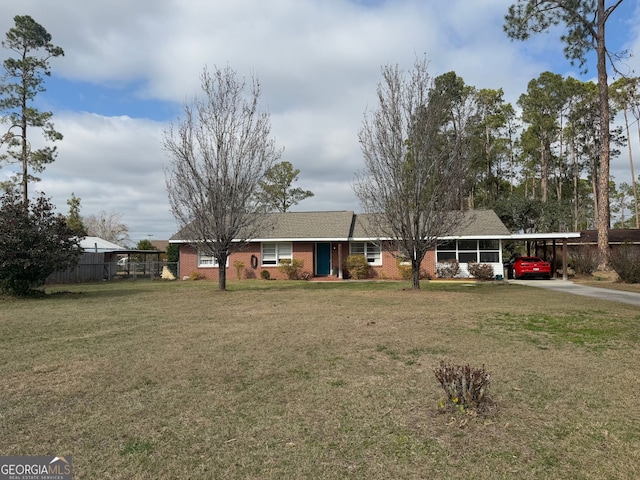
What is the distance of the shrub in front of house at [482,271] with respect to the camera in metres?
22.5

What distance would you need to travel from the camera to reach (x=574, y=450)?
3.36 metres

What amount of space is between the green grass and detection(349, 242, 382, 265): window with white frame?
15517 mm

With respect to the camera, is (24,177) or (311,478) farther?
(24,177)

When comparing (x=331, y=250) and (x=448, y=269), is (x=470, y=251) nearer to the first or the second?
(x=448, y=269)

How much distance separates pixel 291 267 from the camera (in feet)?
80.9

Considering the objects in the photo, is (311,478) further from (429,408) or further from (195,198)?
(195,198)

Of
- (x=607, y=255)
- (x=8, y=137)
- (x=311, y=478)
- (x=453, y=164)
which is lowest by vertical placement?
(x=311, y=478)

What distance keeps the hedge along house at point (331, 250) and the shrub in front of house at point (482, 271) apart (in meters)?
0.77

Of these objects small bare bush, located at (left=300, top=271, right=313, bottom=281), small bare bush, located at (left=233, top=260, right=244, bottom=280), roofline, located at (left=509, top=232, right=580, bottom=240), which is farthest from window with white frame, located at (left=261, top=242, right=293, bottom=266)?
roofline, located at (left=509, top=232, right=580, bottom=240)

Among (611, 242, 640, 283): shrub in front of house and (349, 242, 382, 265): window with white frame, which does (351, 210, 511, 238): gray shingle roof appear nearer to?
(349, 242, 382, 265): window with white frame

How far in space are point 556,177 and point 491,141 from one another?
8.03 meters

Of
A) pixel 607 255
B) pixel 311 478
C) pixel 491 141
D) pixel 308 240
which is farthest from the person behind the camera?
pixel 491 141

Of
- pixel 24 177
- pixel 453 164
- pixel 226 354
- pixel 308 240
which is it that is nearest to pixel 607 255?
pixel 453 164

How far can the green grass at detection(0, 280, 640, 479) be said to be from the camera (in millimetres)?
3246
